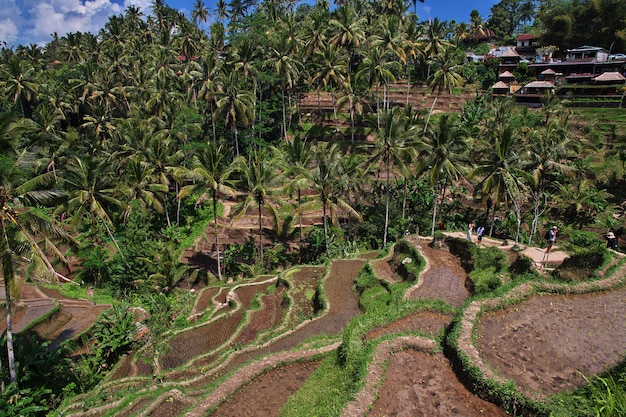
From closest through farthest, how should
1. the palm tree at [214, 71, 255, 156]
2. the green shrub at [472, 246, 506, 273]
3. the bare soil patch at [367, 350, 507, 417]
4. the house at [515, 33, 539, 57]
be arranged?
the bare soil patch at [367, 350, 507, 417] < the green shrub at [472, 246, 506, 273] < the palm tree at [214, 71, 255, 156] < the house at [515, 33, 539, 57]

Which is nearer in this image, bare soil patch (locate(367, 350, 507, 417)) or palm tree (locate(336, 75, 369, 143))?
bare soil patch (locate(367, 350, 507, 417))

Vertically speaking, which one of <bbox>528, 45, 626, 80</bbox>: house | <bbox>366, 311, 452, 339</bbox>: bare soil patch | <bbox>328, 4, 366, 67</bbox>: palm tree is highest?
<bbox>328, 4, 366, 67</bbox>: palm tree

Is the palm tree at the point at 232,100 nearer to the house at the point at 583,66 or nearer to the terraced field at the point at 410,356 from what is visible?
the terraced field at the point at 410,356

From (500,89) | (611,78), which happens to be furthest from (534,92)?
(611,78)

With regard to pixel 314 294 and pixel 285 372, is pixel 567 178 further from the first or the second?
pixel 285 372

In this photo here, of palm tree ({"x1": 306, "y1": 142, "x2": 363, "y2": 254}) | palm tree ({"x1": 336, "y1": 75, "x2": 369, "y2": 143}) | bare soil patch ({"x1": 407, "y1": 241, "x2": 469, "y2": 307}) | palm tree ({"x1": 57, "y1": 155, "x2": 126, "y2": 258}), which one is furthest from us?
palm tree ({"x1": 336, "y1": 75, "x2": 369, "y2": 143})

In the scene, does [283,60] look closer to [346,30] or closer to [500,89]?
[346,30]

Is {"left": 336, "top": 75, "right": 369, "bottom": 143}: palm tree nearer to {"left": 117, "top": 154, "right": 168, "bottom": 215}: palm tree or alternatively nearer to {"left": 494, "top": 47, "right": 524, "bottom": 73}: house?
{"left": 117, "top": 154, "right": 168, "bottom": 215}: palm tree

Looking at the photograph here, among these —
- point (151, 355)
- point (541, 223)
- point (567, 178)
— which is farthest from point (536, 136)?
point (151, 355)

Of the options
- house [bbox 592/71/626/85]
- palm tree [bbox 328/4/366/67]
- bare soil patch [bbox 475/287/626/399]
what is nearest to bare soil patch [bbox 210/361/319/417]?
bare soil patch [bbox 475/287/626/399]
